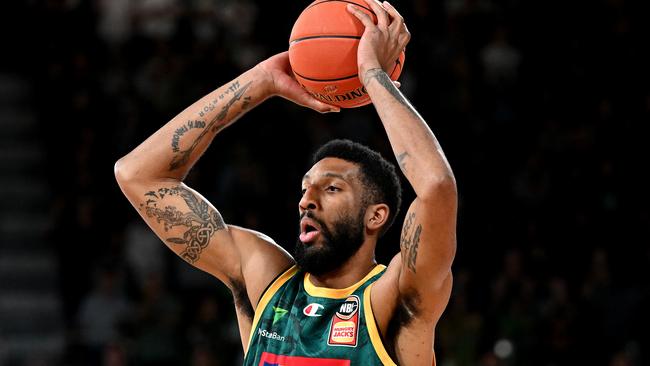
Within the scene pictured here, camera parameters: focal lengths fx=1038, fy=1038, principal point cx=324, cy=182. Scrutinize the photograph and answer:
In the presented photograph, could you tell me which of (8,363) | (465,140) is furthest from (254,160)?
(8,363)

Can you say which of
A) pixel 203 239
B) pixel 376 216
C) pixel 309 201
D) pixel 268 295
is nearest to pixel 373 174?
pixel 376 216

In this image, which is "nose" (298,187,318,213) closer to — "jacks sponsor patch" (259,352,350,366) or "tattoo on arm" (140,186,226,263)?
"tattoo on arm" (140,186,226,263)

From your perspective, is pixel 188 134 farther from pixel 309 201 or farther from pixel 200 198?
pixel 309 201

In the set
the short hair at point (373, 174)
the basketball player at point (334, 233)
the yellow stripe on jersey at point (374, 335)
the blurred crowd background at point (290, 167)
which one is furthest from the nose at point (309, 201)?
the blurred crowd background at point (290, 167)

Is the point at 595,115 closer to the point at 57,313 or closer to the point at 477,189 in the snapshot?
the point at 477,189

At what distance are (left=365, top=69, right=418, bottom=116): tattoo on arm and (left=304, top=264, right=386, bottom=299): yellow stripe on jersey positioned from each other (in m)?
0.71

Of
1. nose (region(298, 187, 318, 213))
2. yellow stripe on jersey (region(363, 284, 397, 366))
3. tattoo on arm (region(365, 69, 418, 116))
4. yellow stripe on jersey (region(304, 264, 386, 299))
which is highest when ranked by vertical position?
tattoo on arm (region(365, 69, 418, 116))

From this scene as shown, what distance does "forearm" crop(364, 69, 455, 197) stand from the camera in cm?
339

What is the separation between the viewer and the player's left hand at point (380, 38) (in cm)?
367

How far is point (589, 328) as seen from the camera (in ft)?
28.5

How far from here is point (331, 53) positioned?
12.5ft

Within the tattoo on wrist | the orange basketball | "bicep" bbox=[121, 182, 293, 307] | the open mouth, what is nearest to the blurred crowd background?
"bicep" bbox=[121, 182, 293, 307]

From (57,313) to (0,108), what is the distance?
272 cm

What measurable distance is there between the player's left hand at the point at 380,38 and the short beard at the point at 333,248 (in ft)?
1.94
